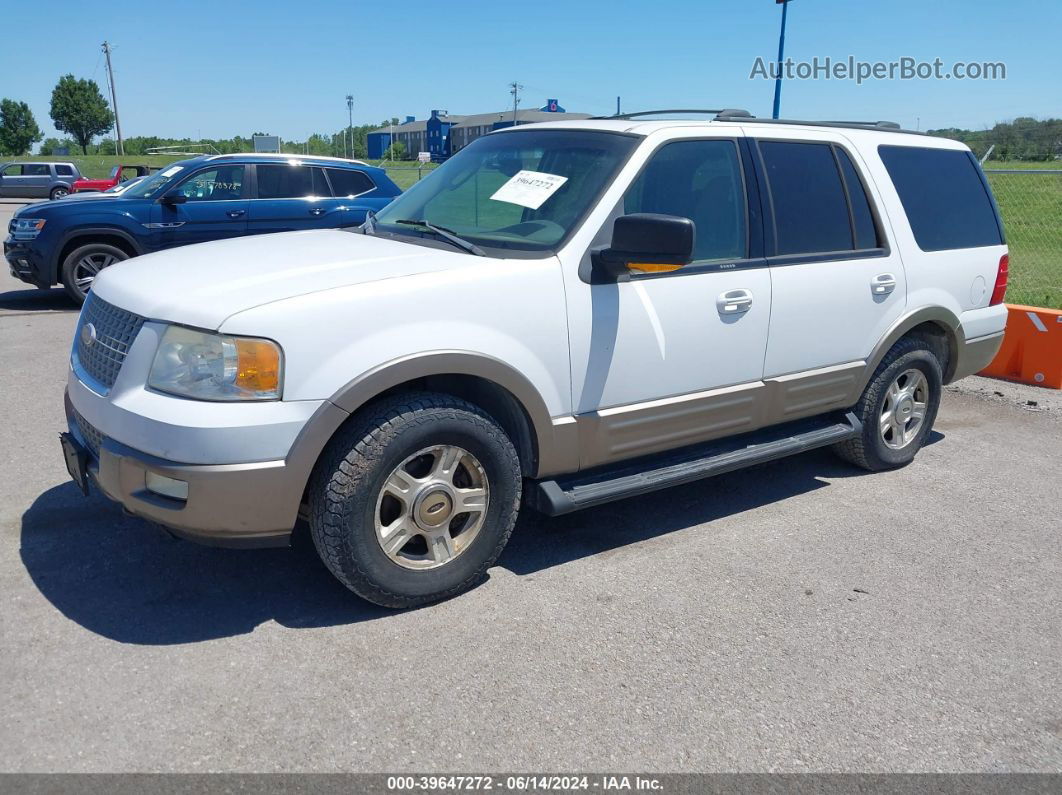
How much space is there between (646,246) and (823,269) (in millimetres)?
1503

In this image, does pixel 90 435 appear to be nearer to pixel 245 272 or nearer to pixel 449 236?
pixel 245 272

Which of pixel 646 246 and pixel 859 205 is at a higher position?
pixel 859 205

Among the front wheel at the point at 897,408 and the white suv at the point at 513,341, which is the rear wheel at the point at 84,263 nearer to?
the white suv at the point at 513,341

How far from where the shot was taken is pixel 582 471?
4.02 meters

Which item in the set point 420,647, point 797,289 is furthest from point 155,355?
point 797,289

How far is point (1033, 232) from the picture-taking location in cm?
1928

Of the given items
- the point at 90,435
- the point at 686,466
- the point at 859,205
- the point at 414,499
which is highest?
the point at 859,205

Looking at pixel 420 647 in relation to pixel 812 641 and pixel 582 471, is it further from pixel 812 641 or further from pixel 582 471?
pixel 812 641

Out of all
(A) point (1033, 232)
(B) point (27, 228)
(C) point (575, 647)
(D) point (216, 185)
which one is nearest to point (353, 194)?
(D) point (216, 185)

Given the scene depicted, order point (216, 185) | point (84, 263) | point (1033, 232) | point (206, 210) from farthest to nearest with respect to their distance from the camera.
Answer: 1. point (1033, 232)
2. point (216, 185)
3. point (206, 210)
4. point (84, 263)

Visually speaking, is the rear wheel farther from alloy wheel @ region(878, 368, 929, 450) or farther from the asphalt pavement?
alloy wheel @ region(878, 368, 929, 450)

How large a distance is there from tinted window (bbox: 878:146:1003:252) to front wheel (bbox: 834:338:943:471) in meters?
0.65

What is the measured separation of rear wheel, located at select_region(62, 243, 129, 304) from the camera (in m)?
10.1

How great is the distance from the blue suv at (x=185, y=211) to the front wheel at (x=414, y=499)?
7895mm
